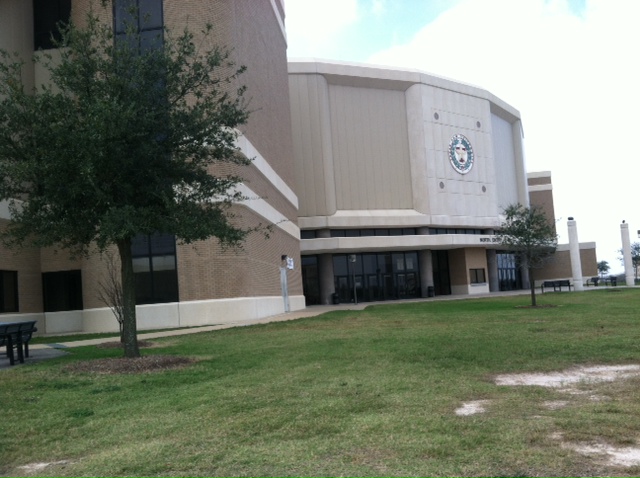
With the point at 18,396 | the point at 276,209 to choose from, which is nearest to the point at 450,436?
the point at 18,396

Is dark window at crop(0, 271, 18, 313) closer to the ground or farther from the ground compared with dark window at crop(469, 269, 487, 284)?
farther from the ground

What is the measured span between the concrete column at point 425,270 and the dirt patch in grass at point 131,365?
45635 millimetres

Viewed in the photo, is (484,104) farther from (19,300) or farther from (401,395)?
(401,395)

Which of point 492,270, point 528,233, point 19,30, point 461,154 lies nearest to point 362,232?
point 461,154

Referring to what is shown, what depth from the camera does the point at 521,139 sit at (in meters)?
71.1

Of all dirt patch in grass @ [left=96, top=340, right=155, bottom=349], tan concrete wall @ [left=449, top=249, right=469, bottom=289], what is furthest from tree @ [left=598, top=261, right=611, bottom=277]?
dirt patch in grass @ [left=96, top=340, right=155, bottom=349]

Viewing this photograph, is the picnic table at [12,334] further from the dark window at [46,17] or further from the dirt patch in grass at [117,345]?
the dark window at [46,17]

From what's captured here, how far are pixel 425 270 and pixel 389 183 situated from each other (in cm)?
861

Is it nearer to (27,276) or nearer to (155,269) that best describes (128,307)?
(155,269)

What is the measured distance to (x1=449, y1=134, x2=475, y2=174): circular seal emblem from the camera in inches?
2315

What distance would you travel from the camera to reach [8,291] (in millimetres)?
27938

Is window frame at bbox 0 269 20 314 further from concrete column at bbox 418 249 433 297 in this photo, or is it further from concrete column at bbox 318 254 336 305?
concrete column at bbox 418 249 433 297

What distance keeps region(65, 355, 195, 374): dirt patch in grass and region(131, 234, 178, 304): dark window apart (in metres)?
14.6

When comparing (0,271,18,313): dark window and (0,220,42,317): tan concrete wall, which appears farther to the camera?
(0,220,42,317): tan concrete wall
